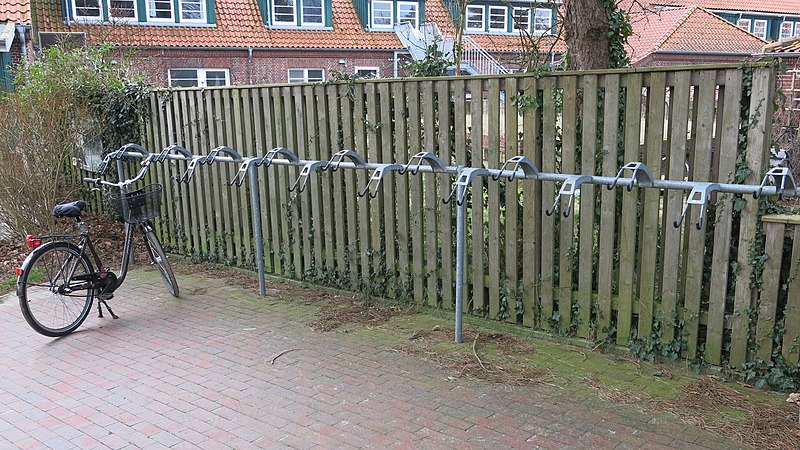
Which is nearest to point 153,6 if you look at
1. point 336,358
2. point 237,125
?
point 237,125

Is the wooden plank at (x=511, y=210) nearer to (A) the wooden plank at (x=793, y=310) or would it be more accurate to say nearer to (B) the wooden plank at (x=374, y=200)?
(B) the wooden plank at (x=374, y=200)

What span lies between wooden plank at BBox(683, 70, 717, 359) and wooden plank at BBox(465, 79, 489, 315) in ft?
5.12

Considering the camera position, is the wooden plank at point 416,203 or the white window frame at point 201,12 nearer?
the wooden plank at point 416,203

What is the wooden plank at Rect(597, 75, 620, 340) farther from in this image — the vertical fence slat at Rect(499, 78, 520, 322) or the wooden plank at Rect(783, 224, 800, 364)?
the wooden plank at Rect(783, 224, 800, 364)

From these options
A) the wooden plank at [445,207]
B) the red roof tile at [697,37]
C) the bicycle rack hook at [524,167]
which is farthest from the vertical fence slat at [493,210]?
the red roof tile at [697,37]

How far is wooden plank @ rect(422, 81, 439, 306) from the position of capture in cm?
552

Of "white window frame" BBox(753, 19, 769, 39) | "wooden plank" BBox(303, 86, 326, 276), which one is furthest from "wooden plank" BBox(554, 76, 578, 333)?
"white window frame" BBox(753, 19, 769, 39)

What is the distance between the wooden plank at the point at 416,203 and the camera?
5.62 metres

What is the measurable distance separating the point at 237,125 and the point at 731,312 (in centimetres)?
498

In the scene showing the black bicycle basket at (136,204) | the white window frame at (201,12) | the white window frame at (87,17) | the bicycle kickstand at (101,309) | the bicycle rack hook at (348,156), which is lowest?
the bicycle kickstand at (101,309)

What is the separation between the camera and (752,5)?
3578cm

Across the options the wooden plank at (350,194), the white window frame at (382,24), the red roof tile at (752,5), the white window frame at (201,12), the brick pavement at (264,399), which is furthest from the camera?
the red roof tile at (752,5)

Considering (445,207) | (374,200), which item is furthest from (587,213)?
(374,200)

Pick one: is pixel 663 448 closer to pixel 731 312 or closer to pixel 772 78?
pixel 731 312
